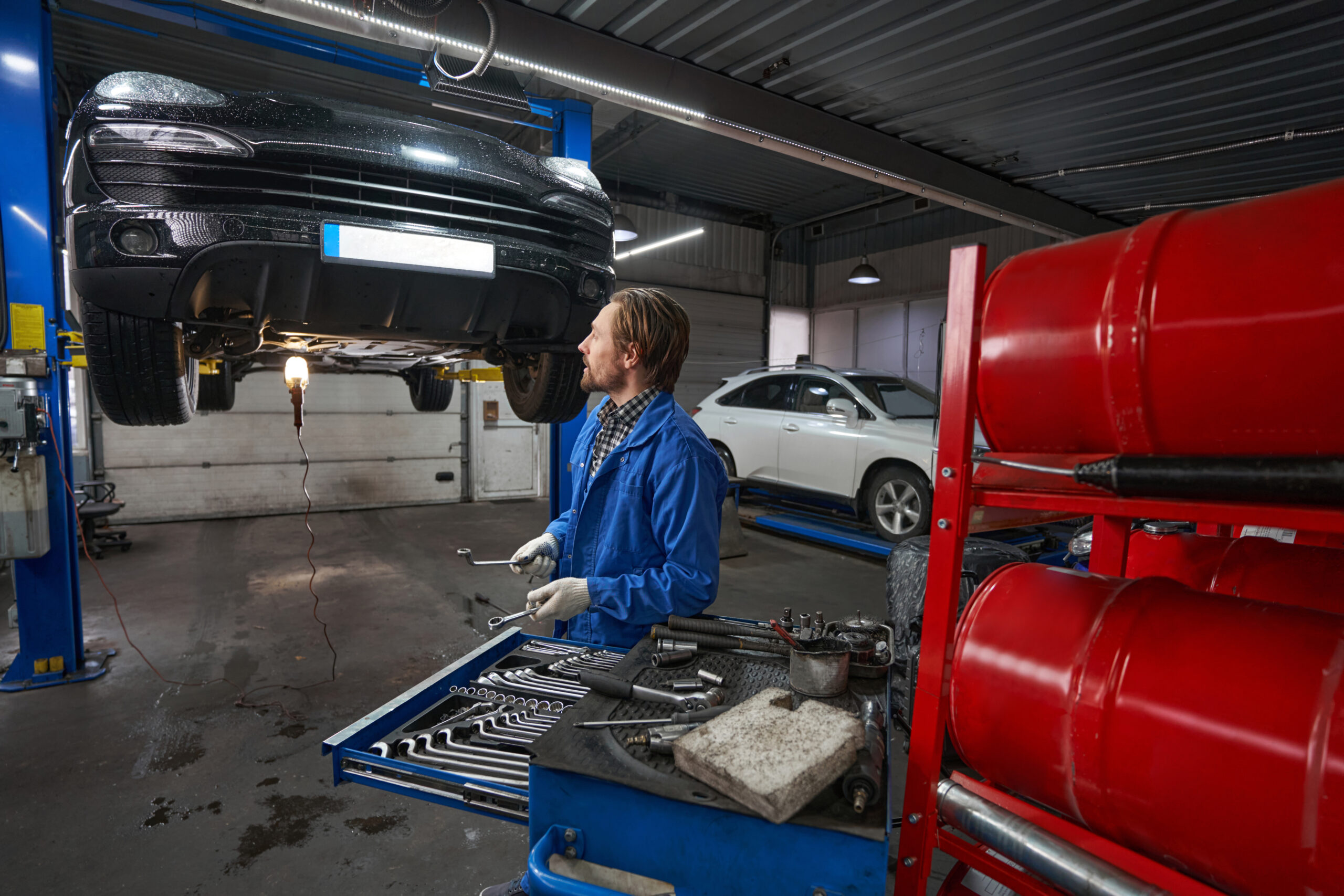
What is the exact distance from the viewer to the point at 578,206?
7.65 ft

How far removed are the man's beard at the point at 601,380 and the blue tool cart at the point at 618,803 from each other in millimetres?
791

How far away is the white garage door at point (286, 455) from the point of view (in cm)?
625

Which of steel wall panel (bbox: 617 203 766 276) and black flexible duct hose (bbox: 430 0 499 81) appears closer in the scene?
black flexible duct hose (bbox: 430 0 499 81)

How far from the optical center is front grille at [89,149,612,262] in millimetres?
1750

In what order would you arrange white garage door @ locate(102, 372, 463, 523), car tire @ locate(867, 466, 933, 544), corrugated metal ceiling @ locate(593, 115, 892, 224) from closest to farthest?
car tire @ locate(867, 466, 933, 544) → white garage door @ locate(102, 372, 463, 523) → corrugated metal ceiling @ locate(593, 115, 892, 224)

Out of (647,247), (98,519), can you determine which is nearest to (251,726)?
(98,519)

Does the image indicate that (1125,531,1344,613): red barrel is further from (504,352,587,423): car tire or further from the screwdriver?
(504,352,587,423): car tire

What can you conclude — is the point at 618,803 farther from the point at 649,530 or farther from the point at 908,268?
the point at 908,268

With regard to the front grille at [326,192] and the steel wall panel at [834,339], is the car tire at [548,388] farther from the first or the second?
the steel wall panel at [834,339]

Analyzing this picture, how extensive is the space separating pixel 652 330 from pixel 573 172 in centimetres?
111

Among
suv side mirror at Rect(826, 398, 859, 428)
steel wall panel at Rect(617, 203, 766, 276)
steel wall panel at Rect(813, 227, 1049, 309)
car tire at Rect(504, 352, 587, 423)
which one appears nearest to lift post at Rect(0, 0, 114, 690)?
car tire at Rect(504, 352, 587, 423)

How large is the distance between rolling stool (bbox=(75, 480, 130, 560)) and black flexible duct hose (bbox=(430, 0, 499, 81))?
432 cm

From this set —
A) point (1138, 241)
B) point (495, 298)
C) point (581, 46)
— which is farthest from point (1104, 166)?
point (1138, 241)

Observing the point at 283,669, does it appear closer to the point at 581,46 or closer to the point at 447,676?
A: the point at 447,676
